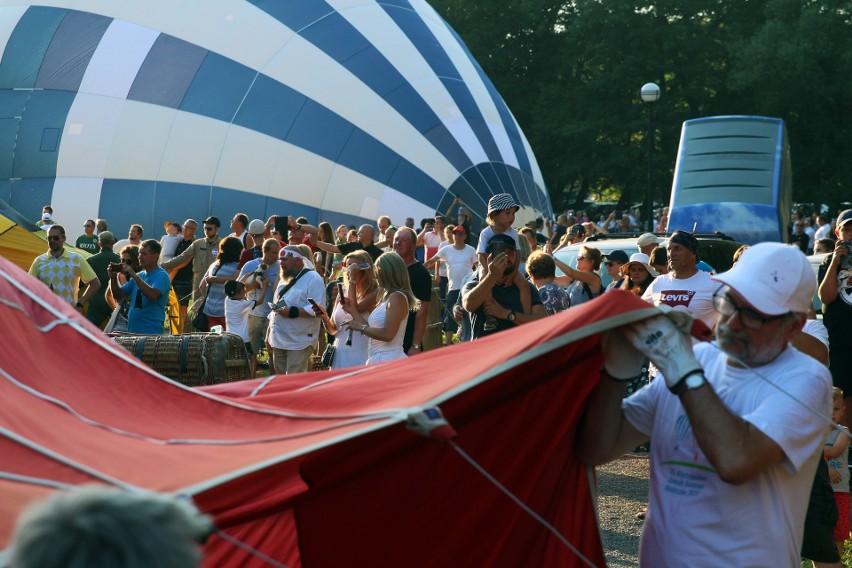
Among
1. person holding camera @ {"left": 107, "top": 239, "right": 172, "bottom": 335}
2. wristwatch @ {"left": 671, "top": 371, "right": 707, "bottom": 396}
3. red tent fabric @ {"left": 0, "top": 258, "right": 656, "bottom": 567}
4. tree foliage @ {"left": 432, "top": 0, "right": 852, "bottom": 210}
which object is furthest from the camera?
tree foliage @ {"left": 432, "top": 0, "right": 852, "bottom": 210}

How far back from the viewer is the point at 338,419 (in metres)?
2.95

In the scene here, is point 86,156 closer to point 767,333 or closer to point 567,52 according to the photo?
point 767,333

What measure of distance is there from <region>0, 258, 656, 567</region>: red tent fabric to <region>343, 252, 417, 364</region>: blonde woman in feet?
12.9

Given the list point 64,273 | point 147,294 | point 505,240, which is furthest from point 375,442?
point 64,273

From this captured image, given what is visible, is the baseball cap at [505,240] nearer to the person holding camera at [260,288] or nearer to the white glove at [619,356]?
the person holding camera at [260,288]

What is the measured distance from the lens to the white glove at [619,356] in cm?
296

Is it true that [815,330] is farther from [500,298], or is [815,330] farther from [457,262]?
[457,262]

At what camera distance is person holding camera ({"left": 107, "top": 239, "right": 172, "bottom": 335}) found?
375 inches

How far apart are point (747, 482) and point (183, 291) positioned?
38.7 ft

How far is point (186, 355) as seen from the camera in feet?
25.6

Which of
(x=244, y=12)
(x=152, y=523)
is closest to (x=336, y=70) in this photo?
(x=244, y=12)

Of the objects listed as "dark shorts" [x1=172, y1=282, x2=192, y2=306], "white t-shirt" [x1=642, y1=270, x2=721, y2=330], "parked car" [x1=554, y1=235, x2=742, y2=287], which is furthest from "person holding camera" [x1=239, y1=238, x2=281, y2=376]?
"white t-shirt" [x1=642, y1=270, x2=721, y2=330]

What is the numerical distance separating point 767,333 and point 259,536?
1.49m

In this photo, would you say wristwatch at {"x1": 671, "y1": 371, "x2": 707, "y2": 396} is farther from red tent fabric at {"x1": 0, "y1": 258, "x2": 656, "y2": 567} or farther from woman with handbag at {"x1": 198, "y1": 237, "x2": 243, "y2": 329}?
woman with handbag at {"x1": 198, "y1": 237, "x2": 243, "y2": 329}
